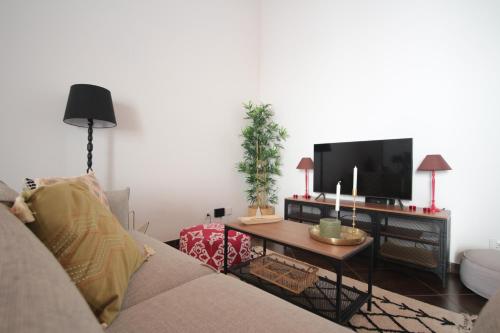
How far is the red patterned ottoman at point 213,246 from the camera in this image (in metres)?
1.89

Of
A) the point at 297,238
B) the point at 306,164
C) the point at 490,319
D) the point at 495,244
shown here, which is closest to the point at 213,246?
the point at 297,238

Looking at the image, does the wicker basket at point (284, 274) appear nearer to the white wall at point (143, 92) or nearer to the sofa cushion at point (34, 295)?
the sofa cushion at point (34, 295)

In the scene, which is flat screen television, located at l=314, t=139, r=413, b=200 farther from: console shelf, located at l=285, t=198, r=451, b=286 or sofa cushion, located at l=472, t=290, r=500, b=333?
sofa cushion, located at l=472, t=290, r=500, b=333

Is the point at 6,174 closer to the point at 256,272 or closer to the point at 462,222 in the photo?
the point at 256,272

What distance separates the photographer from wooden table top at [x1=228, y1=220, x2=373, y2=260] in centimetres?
123

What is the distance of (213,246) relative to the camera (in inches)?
74.2

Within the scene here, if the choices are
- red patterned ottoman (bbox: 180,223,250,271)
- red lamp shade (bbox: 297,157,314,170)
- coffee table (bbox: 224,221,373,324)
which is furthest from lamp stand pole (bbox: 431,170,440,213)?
red patterned ottoman (bbox: 180,223,250,271)

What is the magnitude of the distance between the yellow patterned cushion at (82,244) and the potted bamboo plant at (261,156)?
252 cm

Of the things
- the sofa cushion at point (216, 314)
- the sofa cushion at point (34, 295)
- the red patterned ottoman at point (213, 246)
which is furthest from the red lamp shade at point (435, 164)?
the sofa cushion at point (34, 295)

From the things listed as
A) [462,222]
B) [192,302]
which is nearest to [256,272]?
[192,302]

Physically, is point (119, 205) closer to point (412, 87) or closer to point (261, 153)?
point (261, 153)

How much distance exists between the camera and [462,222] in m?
2.13

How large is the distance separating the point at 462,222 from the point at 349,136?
1.31 m

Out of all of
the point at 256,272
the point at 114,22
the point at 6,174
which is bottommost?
the point at 256,272
